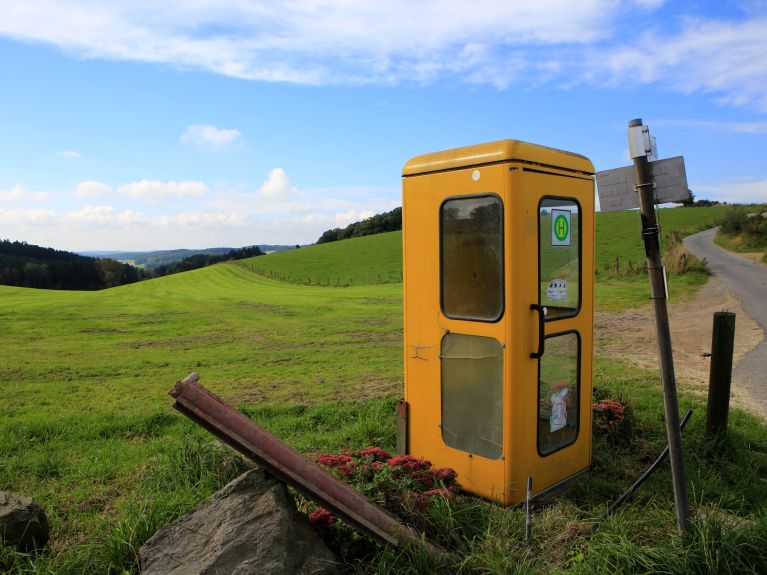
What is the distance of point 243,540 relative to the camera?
2920 millimetres

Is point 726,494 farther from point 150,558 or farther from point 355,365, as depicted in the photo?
point 355,365

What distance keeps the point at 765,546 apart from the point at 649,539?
59 centimetres

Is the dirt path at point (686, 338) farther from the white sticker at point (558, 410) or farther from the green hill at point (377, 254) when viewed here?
the green hill at point (377, 254)

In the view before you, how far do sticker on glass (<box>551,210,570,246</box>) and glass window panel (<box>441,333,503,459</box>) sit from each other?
979mm

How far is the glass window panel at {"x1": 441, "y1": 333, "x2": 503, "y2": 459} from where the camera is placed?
421 centimetres

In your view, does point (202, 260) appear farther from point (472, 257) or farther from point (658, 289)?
point (658, 289)

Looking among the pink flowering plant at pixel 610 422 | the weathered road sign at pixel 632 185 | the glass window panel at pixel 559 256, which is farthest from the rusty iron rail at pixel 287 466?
the pink flowering plant at pixel 610 422

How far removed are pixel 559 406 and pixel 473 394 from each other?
0.78 meters

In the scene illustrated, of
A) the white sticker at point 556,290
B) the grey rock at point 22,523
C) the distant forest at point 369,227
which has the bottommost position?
the grey rock at point 22,523

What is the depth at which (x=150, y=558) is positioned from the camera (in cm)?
304

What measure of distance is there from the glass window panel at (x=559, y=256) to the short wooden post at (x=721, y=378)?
1.92m

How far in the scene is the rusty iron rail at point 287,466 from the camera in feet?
10.2

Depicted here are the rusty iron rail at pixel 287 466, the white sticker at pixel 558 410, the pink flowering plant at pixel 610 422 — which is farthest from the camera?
the pink flowering plant at pixel 610 422

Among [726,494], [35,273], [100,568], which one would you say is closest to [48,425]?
[100,568]
